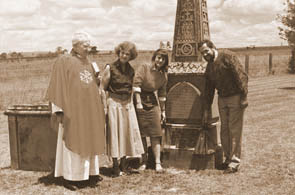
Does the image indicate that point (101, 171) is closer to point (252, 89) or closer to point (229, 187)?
point (229, 187)

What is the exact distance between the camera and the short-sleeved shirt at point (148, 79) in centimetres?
554

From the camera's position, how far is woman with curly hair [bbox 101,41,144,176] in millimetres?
5301

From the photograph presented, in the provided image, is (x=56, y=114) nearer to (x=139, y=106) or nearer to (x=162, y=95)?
(x=139, y=106)

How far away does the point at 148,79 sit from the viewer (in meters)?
5.60

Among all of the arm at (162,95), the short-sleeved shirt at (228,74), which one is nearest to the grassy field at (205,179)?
the arm at (162,95)

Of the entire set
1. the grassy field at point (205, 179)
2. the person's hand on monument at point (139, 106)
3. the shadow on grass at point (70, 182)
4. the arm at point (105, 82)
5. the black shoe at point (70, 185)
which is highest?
the arm at point (105, 82)

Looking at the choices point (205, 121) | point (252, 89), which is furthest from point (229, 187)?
point (252, 89)

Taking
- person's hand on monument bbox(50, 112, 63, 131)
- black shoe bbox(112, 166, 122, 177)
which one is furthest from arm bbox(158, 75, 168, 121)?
person's hand on monument bbox(50, 112, 63, 131)

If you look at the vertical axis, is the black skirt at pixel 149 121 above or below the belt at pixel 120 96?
below

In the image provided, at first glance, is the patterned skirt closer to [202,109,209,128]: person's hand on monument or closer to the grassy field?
the grassy field

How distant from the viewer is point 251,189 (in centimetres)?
488

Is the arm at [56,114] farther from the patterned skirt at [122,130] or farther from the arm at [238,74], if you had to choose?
the arm at [238,74]

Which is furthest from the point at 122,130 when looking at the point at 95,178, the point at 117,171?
the point at 95,178

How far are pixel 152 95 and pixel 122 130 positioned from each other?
75 cm
